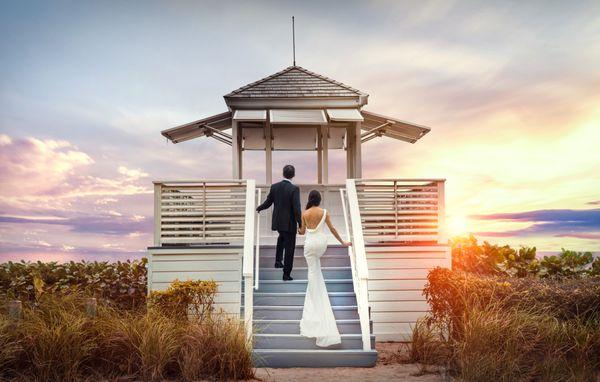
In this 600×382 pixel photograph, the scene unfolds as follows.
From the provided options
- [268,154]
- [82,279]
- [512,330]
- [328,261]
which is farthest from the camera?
[268,154]

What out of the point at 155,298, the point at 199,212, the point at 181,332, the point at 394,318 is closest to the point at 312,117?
the point at 199,212

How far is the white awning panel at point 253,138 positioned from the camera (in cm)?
1591

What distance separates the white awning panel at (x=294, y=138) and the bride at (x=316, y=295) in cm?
599

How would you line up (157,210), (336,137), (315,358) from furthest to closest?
(336,137), (157,210), (315,358)

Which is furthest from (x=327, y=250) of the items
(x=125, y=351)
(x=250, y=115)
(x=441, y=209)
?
(x=125, y=351)

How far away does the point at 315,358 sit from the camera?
8914 millimetres

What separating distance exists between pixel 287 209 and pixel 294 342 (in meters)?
2.53

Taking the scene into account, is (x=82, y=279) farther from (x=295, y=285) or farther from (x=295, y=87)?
(x=295, y=87)

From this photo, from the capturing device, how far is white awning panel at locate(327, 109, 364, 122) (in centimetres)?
1460

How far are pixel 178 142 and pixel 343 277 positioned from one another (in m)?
7.48

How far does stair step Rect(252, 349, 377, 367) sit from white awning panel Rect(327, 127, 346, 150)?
847 centimetres

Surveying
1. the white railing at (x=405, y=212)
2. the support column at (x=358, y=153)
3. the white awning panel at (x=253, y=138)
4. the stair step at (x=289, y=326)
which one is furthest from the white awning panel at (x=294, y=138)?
the stair step at (x=289, y=326)

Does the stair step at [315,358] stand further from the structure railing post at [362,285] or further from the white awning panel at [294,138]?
the white awning panel at [294,138]

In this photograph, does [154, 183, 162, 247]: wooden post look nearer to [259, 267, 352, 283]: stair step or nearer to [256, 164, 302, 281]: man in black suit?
[259, 267, 352, 283]: stair step
